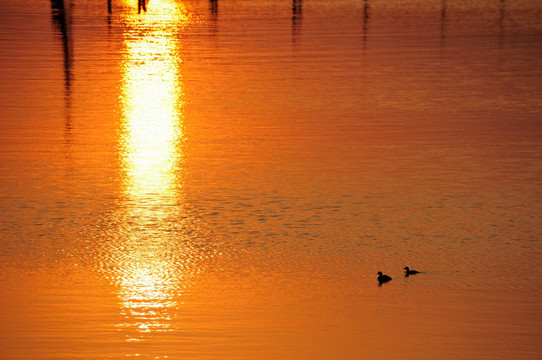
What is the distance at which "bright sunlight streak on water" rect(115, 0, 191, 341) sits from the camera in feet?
42.1

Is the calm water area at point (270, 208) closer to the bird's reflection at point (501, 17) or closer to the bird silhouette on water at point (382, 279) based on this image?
the bird silhouette on water at point (382, 279)

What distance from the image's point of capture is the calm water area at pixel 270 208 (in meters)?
11.9

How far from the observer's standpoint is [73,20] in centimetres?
5472

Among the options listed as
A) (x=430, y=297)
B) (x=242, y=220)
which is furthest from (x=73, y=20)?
(x=430, y=297)

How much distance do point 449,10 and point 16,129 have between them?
1770 inches

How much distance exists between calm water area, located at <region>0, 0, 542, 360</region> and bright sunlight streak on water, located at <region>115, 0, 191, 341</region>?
0.05 m

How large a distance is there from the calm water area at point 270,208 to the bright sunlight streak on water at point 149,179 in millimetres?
51

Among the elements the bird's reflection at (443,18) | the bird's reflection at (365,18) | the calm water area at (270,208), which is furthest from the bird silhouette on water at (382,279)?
the bird's reflection at (443,18)

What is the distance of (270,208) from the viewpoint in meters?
16.8

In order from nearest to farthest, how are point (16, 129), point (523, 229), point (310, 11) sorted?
1. point (523, 229)
2. point (16, 129)
3. point (310, 11)

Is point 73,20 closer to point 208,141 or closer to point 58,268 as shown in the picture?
point 208,141

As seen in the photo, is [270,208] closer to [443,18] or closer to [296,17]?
[296,17]

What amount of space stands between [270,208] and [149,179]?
3162 mm

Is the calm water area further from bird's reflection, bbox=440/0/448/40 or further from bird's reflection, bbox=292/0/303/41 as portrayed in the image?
bird's reflection, bbox=440/0/448/40
